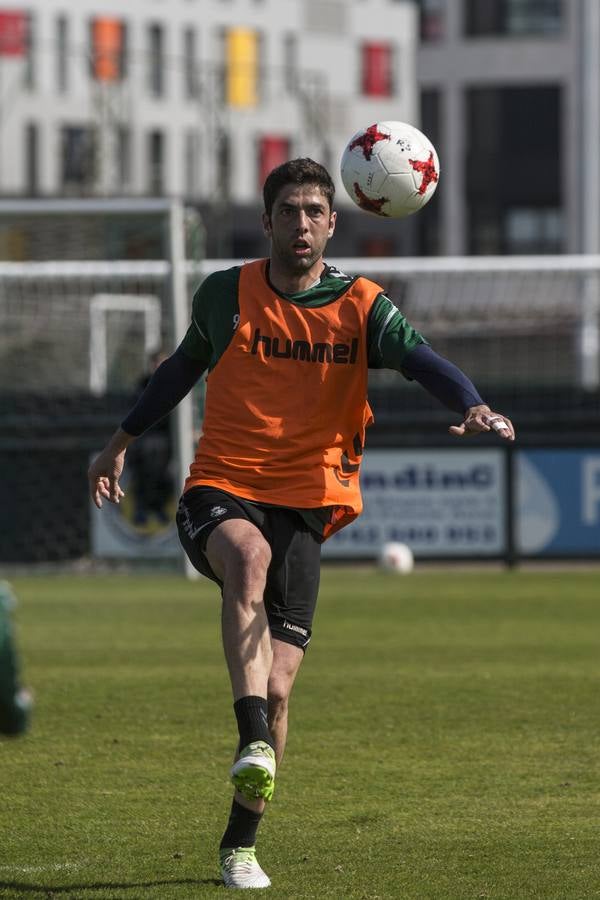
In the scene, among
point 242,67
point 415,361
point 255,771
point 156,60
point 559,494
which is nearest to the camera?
point 255,771

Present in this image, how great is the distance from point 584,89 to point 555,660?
1607 cm

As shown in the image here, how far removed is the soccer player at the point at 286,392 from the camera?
21.2ft

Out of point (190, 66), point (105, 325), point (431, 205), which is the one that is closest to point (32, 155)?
point (190, 66)

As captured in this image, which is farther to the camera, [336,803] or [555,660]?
[555,660]

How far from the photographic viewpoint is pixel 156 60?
64.9 meters

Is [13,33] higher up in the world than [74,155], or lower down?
higher up

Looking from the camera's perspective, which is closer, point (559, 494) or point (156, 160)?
point (559, 494)

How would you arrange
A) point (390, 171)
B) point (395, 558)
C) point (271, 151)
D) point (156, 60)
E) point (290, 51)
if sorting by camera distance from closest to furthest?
point (390, 171) < point (395, 558) < point (156, 60) < point (271, 151) < point (290, 51)

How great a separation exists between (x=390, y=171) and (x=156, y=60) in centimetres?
5874

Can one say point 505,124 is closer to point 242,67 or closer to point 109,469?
point 242,67

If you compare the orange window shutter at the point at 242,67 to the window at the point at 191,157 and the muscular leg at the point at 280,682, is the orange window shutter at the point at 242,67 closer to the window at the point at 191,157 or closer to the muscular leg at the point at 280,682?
the window at the point at 191,157

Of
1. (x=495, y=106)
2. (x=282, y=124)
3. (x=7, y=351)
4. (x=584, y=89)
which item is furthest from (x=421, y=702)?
(x=495, y=106)

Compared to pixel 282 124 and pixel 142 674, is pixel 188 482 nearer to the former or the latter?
pixel 142 674

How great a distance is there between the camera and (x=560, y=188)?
7281 centimetres
